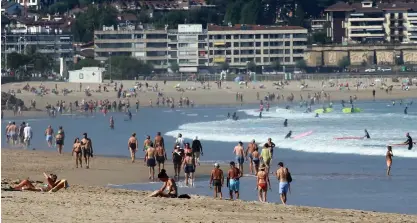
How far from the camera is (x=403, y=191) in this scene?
24.8m

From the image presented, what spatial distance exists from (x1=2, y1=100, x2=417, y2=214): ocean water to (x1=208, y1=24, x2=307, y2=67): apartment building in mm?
48680

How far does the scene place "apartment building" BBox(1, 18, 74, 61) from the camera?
11631cm

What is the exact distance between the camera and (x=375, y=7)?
454 feet

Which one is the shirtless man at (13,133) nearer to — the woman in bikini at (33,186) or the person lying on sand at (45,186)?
the person lying on sand at (45,186)

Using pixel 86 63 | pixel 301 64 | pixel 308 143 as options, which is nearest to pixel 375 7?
pixel 301 64

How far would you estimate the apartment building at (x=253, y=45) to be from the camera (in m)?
126

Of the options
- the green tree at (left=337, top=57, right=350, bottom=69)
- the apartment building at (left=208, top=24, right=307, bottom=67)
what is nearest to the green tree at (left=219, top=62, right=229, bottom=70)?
the apartment building at (left=208, top=24, right=307, bottom=67)

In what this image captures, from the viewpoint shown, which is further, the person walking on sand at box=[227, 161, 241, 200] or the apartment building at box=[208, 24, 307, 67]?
the apartment building at box=[208, 24, 307, 67]

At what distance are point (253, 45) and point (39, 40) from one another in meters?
20.3

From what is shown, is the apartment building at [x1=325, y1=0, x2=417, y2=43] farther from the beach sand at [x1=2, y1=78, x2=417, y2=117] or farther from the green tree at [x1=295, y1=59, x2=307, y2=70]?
the beach sand at [x1=2, y1=78, x2=417, y2=117]

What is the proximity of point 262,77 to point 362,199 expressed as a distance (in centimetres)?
8410

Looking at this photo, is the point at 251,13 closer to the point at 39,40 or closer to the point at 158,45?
the point at 158,45

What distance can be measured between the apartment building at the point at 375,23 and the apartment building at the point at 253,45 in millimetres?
8794

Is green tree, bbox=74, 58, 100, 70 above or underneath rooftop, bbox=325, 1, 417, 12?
underneath
